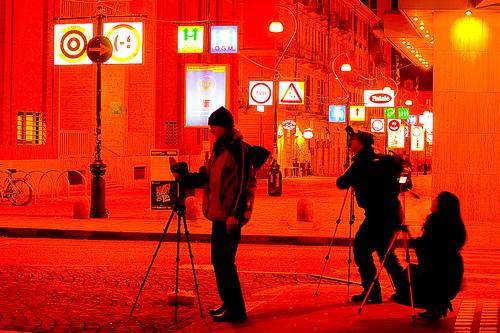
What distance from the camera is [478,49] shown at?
23.6 m

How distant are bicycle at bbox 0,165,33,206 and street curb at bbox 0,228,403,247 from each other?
6.62 meters

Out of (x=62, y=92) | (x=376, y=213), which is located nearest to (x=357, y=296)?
(x=376, y=213)

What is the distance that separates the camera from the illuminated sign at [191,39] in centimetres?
2833

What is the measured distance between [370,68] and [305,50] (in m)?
24.7

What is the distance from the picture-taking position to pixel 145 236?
18.5 meters

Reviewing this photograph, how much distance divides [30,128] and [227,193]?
866 inches

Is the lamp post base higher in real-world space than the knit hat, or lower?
lower

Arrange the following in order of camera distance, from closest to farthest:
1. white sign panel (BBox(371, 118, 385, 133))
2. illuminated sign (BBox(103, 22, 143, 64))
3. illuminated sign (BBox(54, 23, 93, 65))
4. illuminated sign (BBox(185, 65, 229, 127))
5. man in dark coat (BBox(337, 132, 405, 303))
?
1. man in dark coat (BBox(337, 132, 405, 303))
2. illuminated sign (BBox(54, 23, 93, 65))
3. illuminated sign (BBox(103, 22, 143, 64))
4. illuminated sign (BBox(185, 65, 229, 127))
5. white sign panel (BBox(371, 118, 385, 133))

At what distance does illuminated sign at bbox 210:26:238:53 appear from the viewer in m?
29.8

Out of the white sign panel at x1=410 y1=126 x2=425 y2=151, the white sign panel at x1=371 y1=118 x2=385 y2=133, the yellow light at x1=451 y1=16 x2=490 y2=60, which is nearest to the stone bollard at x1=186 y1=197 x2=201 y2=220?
the yellow light at x1=451 y1=16 x2=490 y2=60

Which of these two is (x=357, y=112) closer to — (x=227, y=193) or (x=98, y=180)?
(x=98, y=180)

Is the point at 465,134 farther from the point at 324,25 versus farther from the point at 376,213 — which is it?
the point at 324,25

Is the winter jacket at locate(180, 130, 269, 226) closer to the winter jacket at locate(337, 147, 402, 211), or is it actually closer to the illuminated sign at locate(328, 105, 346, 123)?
the winter jacket at locate(337, 147, 402, 211)

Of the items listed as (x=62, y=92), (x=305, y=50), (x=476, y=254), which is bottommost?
(x=476, y=254)
